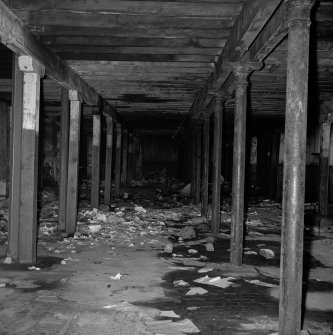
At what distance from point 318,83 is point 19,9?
639 cm

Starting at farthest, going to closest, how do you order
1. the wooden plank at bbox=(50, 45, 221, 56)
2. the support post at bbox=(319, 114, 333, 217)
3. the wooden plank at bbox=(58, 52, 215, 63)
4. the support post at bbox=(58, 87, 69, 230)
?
the support post at bbox=(319, 114, 333, 217) → the support post at bbox=(58, 87, 69, 230) → the wooden plank at bbox=(58, 52, 215, 63) → the wooden plank at bbox=(50, 45, 221, 56)

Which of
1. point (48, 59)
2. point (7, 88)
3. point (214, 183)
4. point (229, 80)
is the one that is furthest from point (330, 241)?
point (7, 88)

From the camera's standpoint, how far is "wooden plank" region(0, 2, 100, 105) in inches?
181

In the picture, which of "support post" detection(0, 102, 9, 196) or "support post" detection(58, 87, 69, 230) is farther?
"support post" detection(0, 102, 9, 196)

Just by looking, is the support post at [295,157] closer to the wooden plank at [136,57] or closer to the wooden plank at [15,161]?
the wooden plank at [136,57]

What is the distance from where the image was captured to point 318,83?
8.55m

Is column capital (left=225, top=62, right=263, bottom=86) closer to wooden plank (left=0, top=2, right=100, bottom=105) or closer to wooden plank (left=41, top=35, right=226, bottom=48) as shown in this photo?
wooden plank (left=41, top=35, right=226, bottom=48)

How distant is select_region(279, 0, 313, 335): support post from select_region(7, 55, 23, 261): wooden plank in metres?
3.94

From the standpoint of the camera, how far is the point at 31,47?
17.6 ft

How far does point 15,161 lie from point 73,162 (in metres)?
2.70

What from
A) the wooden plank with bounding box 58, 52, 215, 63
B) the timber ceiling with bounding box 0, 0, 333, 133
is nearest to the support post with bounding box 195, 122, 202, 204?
the timber ceiling with bounding box 0, 0, 333, 133

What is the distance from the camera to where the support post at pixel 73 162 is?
819cm

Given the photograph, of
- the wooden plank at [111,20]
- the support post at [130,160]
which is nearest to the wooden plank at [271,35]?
the wooden plank at [111,20]

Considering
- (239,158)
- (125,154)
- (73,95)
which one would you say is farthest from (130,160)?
(239,158)
